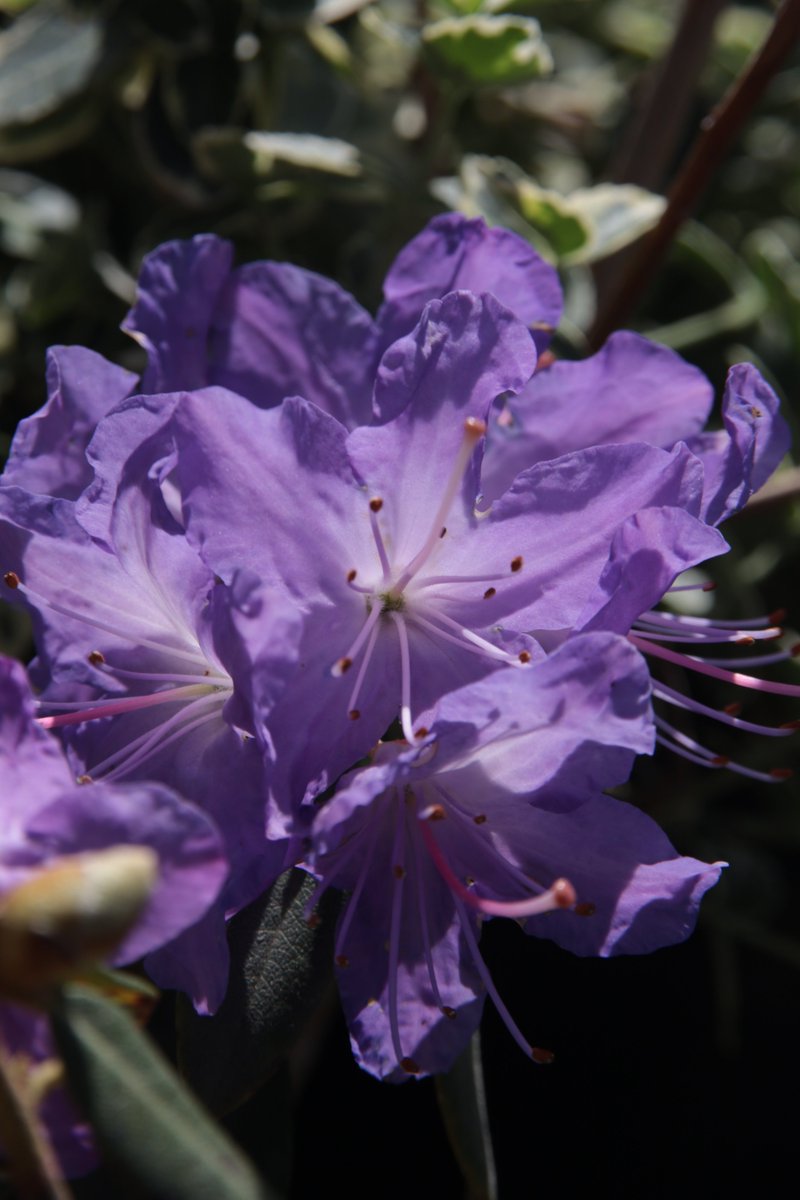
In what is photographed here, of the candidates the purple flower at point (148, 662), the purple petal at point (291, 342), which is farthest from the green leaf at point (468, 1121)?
the purple petal at point (291, 342)

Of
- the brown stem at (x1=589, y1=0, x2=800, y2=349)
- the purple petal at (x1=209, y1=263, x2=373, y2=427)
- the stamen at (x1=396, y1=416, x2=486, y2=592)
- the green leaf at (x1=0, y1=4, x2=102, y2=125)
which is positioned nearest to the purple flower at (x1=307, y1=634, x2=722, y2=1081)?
the stamen at (x1=396, y1=416, x2=486, y2=592)

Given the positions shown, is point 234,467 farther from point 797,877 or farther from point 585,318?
point 797,877

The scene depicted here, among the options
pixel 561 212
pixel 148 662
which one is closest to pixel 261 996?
pixel 148 662

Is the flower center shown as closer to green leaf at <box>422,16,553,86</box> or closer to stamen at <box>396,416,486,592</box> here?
stamen at <box>396,416,486,592</box>

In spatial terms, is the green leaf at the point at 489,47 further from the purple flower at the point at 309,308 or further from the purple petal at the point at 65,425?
the purple petal at the point at 65,425

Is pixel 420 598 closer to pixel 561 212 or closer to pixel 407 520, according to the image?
pixel 407 520
